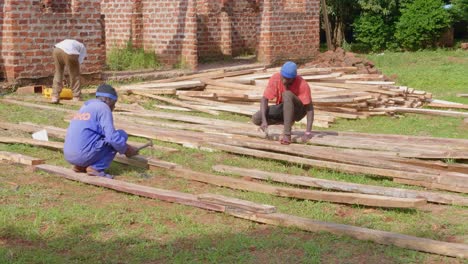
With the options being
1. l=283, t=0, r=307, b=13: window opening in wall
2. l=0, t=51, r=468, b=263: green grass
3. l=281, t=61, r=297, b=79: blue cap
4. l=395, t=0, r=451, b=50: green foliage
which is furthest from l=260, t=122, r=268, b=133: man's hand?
l=395, t=0, r=451, b=50: green foliage

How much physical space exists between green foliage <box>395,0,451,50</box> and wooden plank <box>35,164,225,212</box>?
1830 cm

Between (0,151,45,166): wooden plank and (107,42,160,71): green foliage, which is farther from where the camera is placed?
(107,42,160,71): green foliage

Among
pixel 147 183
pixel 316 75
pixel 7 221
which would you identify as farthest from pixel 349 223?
pixel 316 75

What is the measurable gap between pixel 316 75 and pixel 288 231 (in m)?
9.00

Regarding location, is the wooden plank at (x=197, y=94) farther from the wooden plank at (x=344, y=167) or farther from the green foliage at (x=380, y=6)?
the green foliage at (x=380, y=6)

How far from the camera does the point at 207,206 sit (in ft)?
21.2

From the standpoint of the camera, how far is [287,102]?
29.7ft

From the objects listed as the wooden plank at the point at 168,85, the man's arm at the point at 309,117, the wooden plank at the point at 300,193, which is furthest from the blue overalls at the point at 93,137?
the wooden plank at the point at 168,85

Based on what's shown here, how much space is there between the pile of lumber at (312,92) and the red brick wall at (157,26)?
7.11ft

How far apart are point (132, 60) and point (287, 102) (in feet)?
29.5

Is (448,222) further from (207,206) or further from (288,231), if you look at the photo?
(207,206)

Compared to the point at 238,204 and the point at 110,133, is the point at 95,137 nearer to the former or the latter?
the point at 110,133

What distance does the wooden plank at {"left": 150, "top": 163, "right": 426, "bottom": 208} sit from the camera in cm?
623

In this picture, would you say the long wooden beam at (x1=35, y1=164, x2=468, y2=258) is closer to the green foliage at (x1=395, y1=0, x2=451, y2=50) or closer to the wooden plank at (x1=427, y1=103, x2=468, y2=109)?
the wooden plank at (x1=427, y1=103, x2=468, y2=109)
